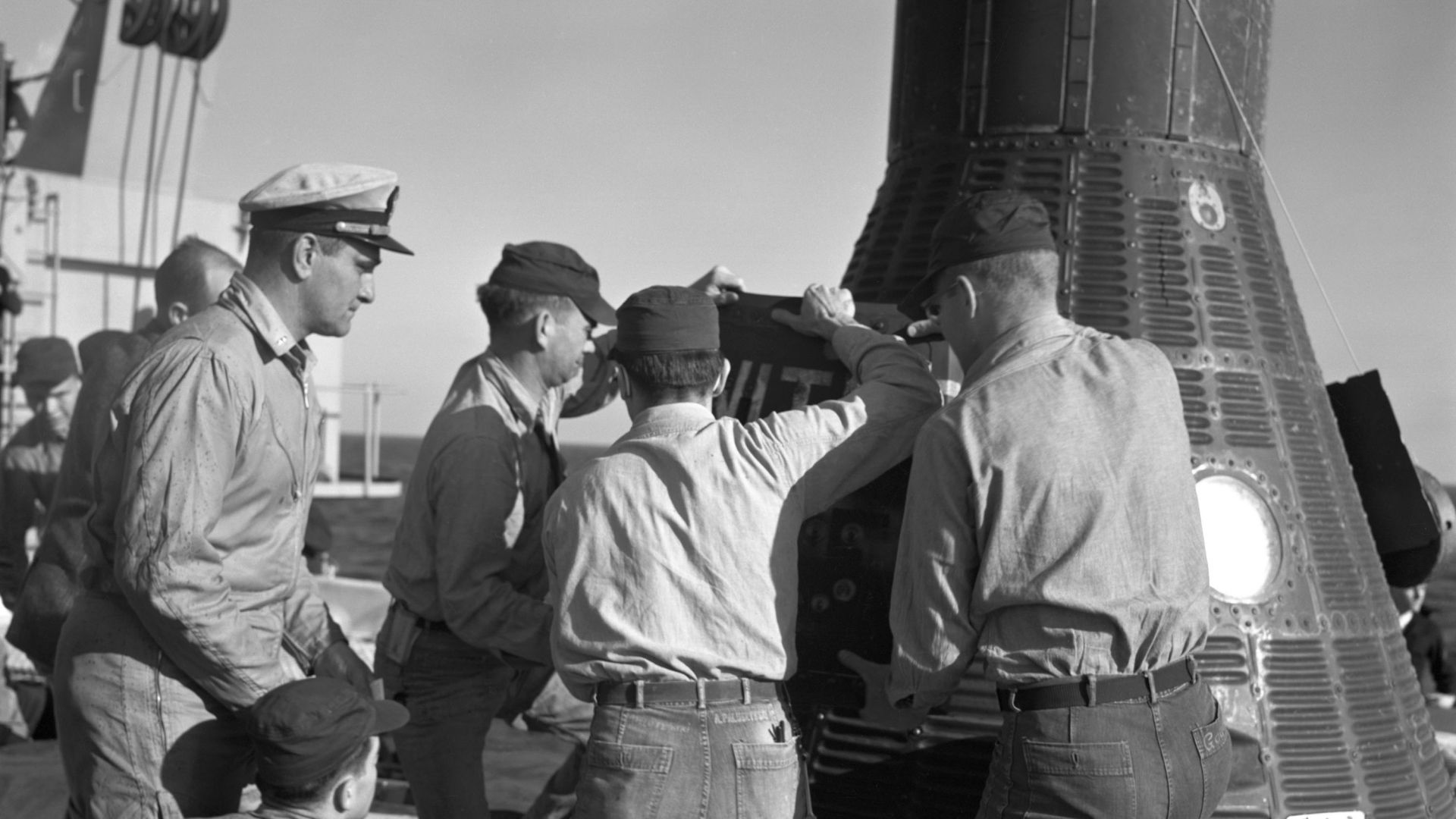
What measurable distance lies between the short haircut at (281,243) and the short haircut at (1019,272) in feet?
3.57

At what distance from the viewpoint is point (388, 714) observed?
2.51 m

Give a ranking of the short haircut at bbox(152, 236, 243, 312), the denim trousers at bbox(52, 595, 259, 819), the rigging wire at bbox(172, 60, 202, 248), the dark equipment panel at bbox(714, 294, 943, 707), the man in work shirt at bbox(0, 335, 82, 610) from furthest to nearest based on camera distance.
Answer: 1. the rigging wire at bbox(172, 60, 202, 248)
2. the man in work shirt at bbox(0, 335, 82, 610)
3. the short haircut at bbox(152, 236, 243, 312)
4. the dark equipment panel at bbox(714, 294, 943, 707)
5. the denim trousers at bbox(52, 595, 259, 819)

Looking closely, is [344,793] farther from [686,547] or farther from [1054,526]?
[1054,526]

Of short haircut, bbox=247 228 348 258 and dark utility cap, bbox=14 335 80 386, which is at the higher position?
short haircut, bbox=247 228 348 258

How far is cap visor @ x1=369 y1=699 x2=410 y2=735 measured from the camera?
2475 mm

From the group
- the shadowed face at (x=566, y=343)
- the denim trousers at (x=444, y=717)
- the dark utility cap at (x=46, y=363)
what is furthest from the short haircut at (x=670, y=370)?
the dark utility cap at (x=46, y=363)

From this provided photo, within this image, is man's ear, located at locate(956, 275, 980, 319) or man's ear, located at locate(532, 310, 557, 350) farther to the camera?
man's ear, located at locate(532, 310, 557, 350)

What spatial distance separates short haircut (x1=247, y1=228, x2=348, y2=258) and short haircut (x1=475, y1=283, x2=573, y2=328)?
24.4 inches

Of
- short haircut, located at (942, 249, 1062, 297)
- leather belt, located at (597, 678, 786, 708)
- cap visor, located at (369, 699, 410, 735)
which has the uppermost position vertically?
short haircut, located at (942, 249, 1062, 297)

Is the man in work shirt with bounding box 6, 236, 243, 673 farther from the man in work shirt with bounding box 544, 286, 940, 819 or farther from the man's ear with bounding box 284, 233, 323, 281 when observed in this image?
the man in work shirt with bounding box 544, 286, 940, 819

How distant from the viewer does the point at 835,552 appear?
119 inches

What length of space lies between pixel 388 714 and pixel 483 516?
58cm

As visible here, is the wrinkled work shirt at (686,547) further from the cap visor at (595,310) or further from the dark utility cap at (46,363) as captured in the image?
the dark utility cap at (46,363)

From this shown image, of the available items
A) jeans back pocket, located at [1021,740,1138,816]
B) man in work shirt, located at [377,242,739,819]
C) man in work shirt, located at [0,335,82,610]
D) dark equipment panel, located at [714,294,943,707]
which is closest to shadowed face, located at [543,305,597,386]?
man in work shirt, located at [377,242,739,819]
